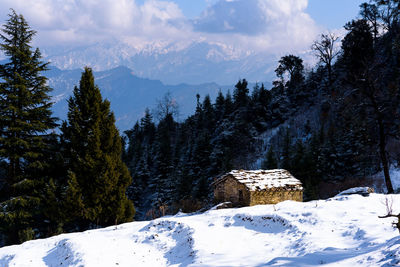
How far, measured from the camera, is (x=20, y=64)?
20.7 meters

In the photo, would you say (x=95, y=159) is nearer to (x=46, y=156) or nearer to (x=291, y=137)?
(x=46, y=156)

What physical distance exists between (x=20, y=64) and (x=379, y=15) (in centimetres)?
6485

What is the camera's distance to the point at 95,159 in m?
22.0

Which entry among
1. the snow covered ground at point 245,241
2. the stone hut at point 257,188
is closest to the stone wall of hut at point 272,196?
the stone hut at point 257,188

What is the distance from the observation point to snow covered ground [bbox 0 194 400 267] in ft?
34.9

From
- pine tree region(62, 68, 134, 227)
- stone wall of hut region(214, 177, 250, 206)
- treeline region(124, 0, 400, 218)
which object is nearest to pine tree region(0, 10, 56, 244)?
pine tree region(62, 68, 134, 227)

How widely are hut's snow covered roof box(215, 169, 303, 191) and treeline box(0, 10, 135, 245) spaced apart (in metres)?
9.37

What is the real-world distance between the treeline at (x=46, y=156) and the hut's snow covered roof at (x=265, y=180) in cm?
937

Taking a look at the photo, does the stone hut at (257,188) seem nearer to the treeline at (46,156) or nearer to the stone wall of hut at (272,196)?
the stone wall of hut at (272,196)

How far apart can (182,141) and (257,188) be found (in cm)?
5263

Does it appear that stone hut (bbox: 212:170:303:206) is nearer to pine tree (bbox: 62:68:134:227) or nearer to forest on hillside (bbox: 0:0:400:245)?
forest on hillside (bbox: 0:0:400:245)

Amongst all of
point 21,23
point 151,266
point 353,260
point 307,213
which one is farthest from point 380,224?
point 21,23

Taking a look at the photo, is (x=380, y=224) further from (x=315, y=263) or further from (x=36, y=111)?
(x=36, y=111)

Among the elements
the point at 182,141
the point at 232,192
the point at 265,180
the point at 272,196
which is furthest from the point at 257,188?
the point at 182,141
